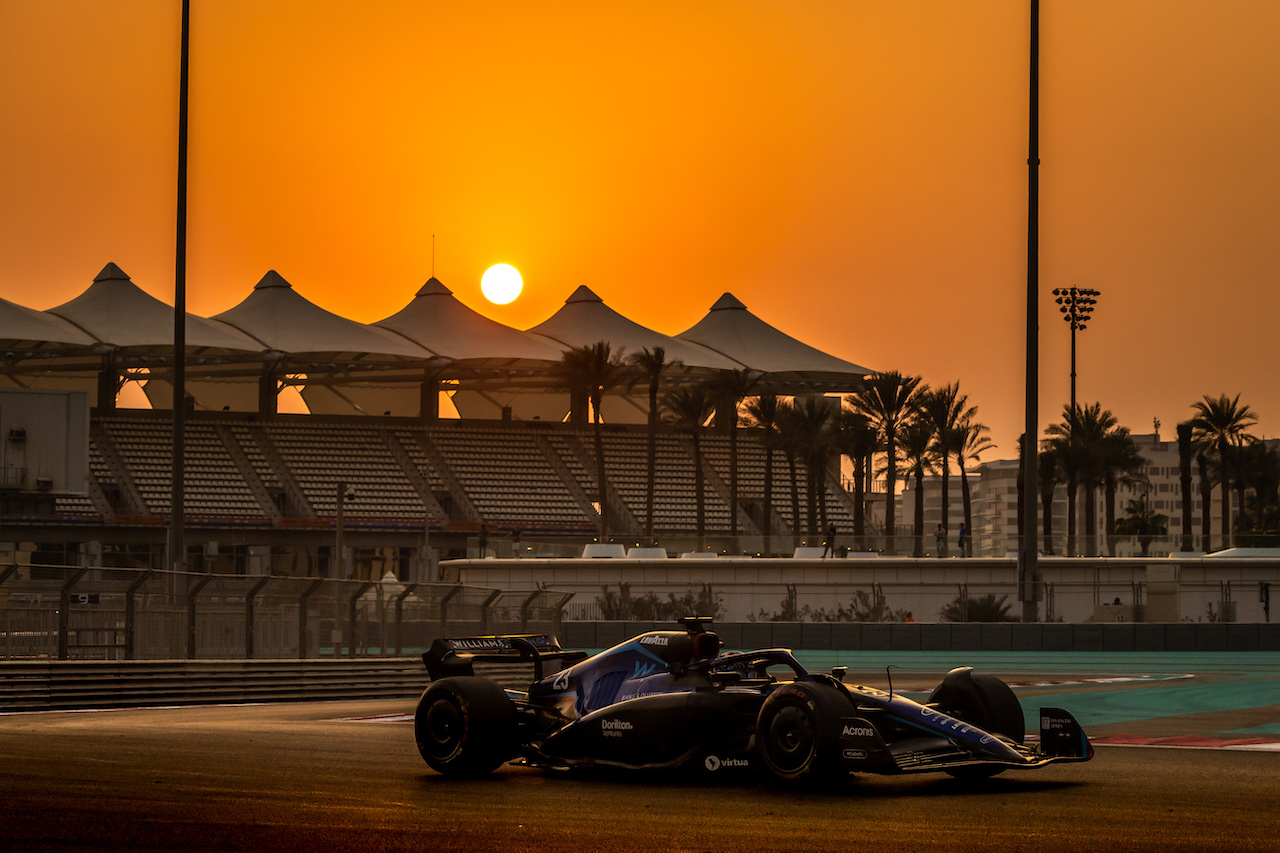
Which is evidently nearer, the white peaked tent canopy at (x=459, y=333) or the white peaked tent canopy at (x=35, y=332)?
the white peaked tent canopy at (x=35, y=332)


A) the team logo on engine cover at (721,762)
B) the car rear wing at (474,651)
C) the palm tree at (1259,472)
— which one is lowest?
the team logo on engine cover at (721,762)

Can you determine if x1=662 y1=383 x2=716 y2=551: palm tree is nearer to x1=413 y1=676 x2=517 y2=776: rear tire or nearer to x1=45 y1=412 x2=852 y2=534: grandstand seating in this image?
x1=45 y1=412 x2=852 y2=534: grandstand seating

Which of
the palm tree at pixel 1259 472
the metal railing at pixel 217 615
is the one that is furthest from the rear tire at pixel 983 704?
the palm tree at pixel 1259 472

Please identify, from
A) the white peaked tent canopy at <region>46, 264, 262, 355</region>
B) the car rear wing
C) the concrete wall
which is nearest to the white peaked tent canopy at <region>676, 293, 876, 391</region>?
the white peaked tent canopy at <region>46, 264, 262, 355</region>

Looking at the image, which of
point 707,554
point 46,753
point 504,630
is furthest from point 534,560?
point 46,753

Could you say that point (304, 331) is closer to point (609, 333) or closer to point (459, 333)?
point (459, 333)

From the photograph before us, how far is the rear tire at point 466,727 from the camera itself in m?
11.1

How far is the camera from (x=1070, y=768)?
11.7m

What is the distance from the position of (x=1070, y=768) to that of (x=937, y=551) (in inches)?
1498

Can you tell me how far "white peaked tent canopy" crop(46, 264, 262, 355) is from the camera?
72500 mm

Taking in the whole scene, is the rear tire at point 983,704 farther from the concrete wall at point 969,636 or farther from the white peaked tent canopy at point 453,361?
the white peaked tent canopy at point 453,361

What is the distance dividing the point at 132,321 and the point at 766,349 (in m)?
31.3

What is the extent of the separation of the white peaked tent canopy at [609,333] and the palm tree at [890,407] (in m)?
8.17

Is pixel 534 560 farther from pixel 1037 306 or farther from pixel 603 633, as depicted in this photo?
pixel 1037 306
